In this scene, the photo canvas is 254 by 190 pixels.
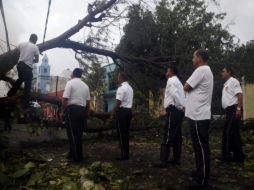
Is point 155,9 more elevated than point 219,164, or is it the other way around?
point 155,9

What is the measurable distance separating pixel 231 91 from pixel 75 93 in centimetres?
270

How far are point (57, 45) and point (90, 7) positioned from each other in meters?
1.25

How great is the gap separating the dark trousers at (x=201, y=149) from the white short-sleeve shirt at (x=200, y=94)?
0.09 meters

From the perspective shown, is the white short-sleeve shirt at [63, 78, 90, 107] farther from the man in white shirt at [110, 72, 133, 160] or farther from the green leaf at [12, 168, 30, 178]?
the green leaf at [12, 168, 30, 178]

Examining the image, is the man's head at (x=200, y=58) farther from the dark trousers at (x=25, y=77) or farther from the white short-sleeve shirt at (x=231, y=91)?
the dark trousers at (x=25, y=77)

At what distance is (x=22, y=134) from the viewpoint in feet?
30.9

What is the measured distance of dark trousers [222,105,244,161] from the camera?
6551 millimetres

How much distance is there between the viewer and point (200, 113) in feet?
16.3

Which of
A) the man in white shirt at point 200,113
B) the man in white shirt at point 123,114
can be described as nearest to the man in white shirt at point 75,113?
the man in white shirt at point 123,114

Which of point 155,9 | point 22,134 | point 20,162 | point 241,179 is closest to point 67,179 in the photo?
point 20,162

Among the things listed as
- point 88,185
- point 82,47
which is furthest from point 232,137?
point 82,47

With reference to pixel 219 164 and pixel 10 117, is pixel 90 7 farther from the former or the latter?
pixel 219 164

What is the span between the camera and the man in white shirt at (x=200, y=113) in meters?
4.82

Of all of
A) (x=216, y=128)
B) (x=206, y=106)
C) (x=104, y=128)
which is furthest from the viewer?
(x=216, y=128)
